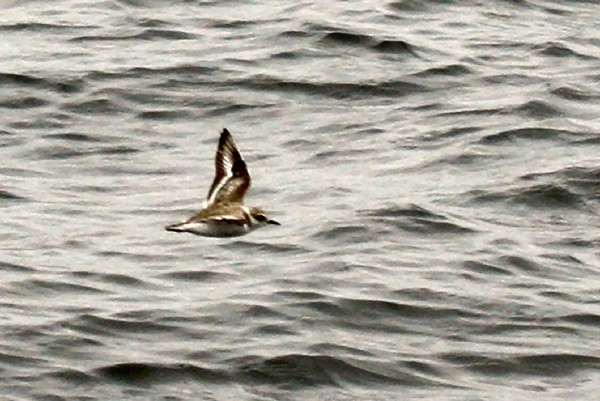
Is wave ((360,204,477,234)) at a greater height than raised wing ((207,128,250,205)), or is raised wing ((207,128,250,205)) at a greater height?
raised wing ((207,128,250,205))

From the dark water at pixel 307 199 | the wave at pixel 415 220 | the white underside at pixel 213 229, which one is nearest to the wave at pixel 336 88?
the dark water at pixel 307 199

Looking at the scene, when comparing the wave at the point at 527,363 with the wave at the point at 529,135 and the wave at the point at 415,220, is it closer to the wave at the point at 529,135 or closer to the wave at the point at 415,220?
the wave at the point at 415,220

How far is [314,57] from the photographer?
71.6 feet

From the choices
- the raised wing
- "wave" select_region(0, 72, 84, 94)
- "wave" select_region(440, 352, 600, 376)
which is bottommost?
"wave" select_region(440, 352, 600, 376)

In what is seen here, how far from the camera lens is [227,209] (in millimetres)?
13242

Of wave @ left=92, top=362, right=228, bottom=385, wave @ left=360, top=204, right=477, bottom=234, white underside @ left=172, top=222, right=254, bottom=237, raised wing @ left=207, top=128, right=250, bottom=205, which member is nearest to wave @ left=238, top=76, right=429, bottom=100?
wave @ left=360, top=204, right=477, bottom=234

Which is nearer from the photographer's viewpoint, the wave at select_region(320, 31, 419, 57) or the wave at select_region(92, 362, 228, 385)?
the wave at select_region(92, 362, 228, 385)

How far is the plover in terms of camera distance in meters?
12.7

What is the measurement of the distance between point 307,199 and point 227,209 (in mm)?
4197

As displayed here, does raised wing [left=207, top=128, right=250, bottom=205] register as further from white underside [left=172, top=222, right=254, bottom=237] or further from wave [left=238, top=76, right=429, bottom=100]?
wave [left=238, top=76, right=429, bottom=100]

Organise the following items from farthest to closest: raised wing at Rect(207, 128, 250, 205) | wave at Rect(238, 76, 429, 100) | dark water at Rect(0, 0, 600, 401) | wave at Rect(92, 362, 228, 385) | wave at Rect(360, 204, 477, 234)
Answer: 1. wave at Rect(238, 76, 429, 100)
2. wave at Rect(360, 204, 477, 234)
3. dark water at Rect(0, 0, 600, 401)
4. raised wing at Rect(207, 128, 250, 205)
5. wave at Rect(92, 362, 228, 385)

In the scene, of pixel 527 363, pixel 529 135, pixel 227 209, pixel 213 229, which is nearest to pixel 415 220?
pixel 529 135

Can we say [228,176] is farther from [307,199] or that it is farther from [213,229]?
[307,199]

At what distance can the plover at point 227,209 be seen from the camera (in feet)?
41.5
